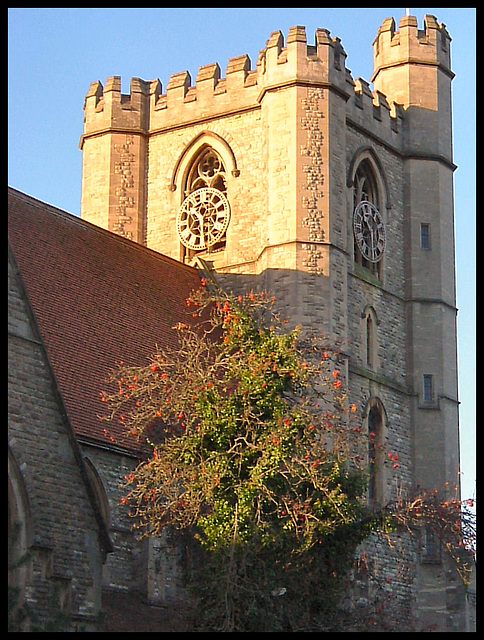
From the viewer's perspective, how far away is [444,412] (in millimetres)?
32625

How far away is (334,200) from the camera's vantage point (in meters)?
30.7

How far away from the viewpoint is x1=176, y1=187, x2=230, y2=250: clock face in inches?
1270

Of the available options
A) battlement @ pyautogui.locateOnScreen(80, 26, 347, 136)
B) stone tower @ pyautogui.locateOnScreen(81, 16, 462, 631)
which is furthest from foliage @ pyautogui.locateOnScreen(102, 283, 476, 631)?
battlement @ pyautogui.locateOnScreen(80, 26, 347, 136)

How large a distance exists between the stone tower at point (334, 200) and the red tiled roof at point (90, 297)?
2.12 m

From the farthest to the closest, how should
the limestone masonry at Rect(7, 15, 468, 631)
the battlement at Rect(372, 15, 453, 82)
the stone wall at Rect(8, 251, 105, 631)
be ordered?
the battlement at Rect(372, 15, 453, 82), the limestone masonry at Rect(7, 15, 468, 631), the stone wall at Rect(8, 251, 105, 631)

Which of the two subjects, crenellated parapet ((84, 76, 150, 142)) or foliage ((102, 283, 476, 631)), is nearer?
foliage ((102, 283, 476, 631))

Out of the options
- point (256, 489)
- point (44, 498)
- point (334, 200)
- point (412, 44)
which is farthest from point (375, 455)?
point (44, 498)

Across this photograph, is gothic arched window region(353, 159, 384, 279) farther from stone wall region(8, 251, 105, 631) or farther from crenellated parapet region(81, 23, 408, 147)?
stone wall region(8, 251, 105, 631)

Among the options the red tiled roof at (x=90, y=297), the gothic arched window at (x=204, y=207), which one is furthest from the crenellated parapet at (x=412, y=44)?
the red tiled roof at (x=90, y=297)

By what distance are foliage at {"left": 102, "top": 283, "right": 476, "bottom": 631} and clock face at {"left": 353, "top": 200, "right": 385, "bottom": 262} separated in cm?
1210

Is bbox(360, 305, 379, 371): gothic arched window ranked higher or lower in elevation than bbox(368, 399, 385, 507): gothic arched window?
higher

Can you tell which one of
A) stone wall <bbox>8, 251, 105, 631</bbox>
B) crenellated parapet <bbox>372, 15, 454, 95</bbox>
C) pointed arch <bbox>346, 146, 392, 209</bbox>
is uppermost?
crenellated parapet <bbox>372, 15, 454, 95</bbox>

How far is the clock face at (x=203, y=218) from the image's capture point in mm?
32250
